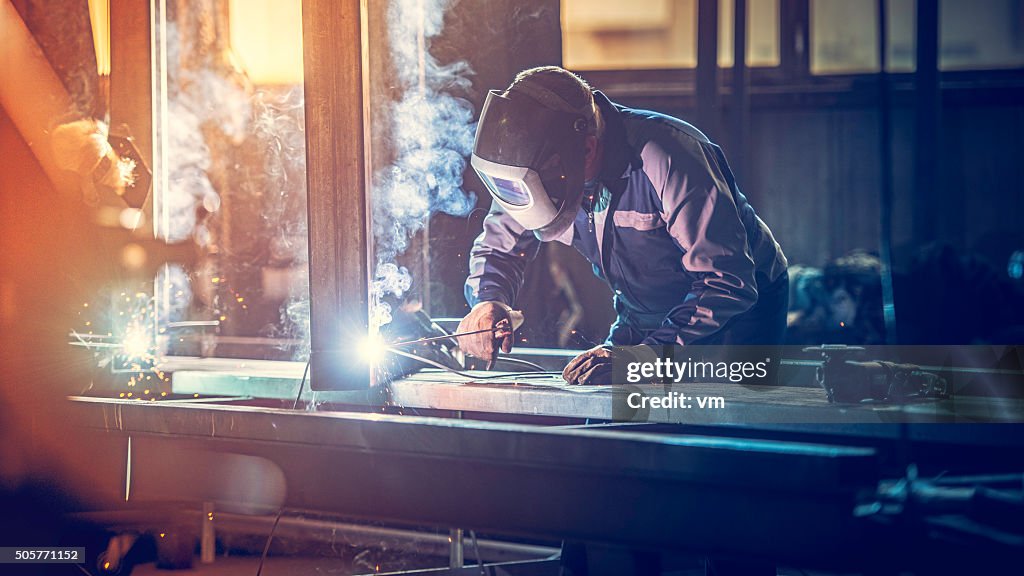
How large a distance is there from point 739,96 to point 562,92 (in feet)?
1.52

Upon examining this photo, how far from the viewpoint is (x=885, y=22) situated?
2.02 metres

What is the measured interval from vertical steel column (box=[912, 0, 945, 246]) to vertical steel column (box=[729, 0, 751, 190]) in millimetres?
375

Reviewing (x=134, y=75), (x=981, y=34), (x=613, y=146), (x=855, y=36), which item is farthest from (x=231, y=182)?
(x=981, y=34)

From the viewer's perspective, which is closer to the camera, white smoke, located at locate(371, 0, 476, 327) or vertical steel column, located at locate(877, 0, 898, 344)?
vertical steel column, located at locate(877, 0, 898, 344)

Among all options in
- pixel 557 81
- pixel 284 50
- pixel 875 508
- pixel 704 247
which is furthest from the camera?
pixel 284 50

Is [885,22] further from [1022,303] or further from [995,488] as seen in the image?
[995,488]

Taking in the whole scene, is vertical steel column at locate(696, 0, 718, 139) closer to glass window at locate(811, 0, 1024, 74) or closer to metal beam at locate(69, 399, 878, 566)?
glass window at locate(811, 0, 1024, 74)

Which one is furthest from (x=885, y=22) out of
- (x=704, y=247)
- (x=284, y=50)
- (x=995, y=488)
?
(x=284, y=50)

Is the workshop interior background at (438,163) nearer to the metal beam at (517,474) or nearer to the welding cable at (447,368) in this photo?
the welding cable at (447,368)

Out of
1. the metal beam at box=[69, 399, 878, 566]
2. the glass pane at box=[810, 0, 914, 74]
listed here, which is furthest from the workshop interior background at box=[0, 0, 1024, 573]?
the metal beam at box=[69, 399, 878, 566]

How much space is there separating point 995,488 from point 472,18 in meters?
1.74

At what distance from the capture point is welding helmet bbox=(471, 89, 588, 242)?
232 centimetres

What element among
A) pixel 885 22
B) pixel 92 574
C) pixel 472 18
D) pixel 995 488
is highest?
pixel 472 18

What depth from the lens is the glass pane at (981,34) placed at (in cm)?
192
